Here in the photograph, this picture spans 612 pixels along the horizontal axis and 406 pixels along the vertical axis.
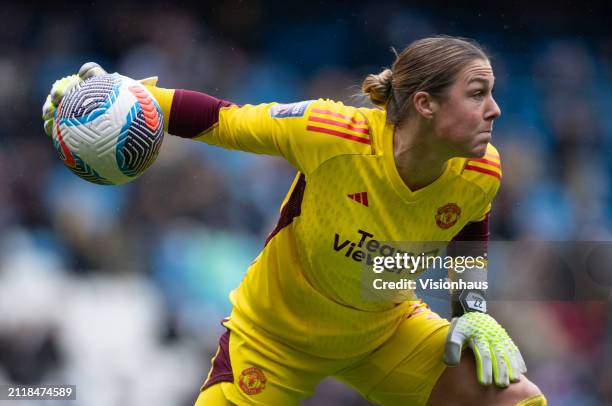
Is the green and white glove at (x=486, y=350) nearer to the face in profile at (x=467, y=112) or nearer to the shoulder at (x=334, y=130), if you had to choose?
the face in profile at (x=467, y=112)

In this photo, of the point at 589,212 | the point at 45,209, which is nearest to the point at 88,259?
the point at 45,209

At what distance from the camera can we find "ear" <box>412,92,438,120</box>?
10.7 ft

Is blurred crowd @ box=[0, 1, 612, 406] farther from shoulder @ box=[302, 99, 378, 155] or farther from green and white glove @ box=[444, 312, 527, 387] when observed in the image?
green and white glove @ box=[444, 312, 527, 387]

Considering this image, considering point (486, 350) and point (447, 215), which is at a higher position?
point (447, 215)

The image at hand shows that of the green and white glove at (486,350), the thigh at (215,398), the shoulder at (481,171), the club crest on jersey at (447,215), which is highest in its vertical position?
the shoulder at (481,171)

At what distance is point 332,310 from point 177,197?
265 centimetres

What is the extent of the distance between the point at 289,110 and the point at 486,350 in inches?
44.0

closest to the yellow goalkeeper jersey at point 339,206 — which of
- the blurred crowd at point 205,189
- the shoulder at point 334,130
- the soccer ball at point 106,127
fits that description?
the shoulder at point 334,130

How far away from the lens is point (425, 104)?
10.7 feet

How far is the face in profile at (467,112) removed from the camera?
3.20 m

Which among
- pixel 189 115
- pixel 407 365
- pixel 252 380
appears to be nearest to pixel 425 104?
pixel 189 115

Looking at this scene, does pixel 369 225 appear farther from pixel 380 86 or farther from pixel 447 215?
pixel 380 86

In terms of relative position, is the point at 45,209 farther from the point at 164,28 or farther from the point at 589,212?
the point at 589,212

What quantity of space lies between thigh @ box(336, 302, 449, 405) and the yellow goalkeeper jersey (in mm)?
104
